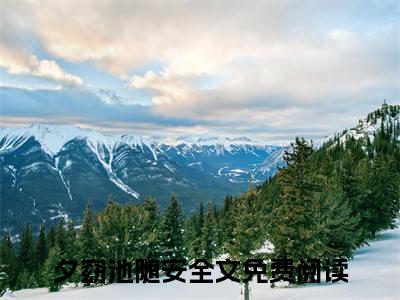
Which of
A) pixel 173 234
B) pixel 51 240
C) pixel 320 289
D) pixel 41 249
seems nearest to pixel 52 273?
pixel 173 234

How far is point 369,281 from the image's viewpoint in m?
32.9

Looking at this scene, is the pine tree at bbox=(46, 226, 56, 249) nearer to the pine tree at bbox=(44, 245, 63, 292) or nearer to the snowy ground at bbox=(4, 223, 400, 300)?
the pine tree at bbox=(44, 245, 63, 292)

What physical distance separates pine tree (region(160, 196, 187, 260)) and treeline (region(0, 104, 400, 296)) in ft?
0.47

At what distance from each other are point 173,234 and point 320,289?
103 ft

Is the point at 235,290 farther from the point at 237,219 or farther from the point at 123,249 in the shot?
the point at 123,249

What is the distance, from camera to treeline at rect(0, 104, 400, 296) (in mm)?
33000

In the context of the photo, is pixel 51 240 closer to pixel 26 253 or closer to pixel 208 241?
pixel 26 253

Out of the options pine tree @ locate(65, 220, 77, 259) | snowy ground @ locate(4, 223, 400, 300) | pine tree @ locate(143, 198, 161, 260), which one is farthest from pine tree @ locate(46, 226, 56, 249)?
snowy ground @ locate(4, 223, 400, 300)

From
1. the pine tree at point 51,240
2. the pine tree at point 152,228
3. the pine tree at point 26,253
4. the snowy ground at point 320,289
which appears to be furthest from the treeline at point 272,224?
the snowy ground at point 320,289

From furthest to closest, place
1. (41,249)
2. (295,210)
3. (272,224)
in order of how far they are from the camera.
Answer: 1. (41,249)
2. (272,224)
3. (295,210)

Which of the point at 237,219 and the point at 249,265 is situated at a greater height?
the point at 237,219

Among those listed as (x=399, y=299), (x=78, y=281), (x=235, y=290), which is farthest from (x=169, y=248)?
(x=399, y=299)

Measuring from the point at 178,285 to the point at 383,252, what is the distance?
83.3 ft

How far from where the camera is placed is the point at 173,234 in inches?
2351
